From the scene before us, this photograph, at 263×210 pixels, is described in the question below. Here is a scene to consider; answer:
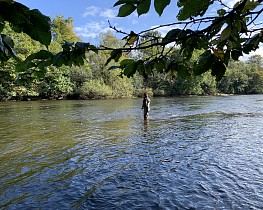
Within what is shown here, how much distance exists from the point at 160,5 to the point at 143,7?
0.11 metres

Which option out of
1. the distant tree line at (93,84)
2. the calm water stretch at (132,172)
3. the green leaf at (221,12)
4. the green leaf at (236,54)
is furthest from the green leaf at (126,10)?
the distant tree line at (93,84)

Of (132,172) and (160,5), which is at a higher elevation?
(160,5)

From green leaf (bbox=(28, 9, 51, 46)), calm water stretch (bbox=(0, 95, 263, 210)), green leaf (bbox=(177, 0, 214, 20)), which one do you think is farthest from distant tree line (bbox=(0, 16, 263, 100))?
green leaf (bbox=(28, 9, 51, 46))

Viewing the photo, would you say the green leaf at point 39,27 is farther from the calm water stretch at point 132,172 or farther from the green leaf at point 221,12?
the calm water stretch at point 132,172

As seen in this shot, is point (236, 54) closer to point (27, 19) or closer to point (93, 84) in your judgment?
point (27, 19)

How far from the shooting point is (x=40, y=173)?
716 centimetres

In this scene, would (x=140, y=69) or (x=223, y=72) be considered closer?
(x=223, y=72)

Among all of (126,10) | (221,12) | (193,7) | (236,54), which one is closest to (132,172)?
(236,54)

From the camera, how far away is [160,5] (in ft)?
4.17

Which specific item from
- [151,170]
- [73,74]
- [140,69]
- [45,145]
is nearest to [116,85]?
[73,74]

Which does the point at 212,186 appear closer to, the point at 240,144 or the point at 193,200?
the point at 193,200

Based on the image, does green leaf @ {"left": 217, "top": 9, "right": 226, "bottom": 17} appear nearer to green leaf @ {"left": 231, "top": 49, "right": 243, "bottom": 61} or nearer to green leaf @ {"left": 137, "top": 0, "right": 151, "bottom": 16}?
green leaf @ {"left": 231, "top": 49, "right": 243, "bottom": 61}

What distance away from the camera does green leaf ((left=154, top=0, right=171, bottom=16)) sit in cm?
126

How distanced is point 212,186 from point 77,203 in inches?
126
